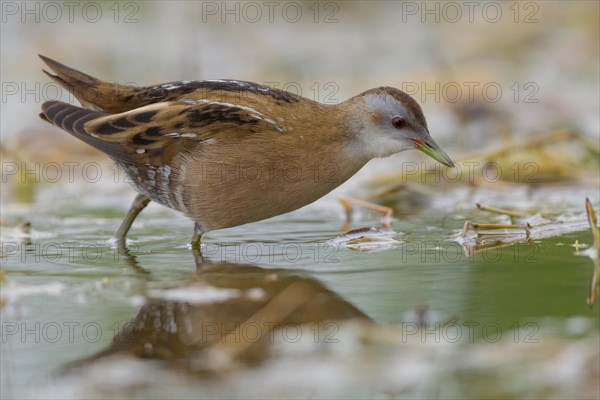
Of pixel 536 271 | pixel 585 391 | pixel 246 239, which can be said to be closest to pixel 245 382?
pixel 585 391

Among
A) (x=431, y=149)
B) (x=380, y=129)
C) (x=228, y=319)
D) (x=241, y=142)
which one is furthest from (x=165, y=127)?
(x=228, y=319)

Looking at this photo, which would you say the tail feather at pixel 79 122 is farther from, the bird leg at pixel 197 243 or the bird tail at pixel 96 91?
the bird leg at pixel 197 243

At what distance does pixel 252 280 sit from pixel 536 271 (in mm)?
1367

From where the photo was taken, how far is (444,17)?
13602 millimetres

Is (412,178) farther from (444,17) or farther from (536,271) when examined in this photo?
(444,17)

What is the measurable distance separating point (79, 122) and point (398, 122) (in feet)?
6.25

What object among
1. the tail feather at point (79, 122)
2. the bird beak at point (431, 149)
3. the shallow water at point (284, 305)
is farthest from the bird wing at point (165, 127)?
the bird beak at point (431, 149)

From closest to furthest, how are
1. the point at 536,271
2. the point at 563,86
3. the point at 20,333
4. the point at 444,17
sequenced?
1. the point at 20,333
2. the point at 536,271
3. the point at 563,86
4. the point at 444,17

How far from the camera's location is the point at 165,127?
584 centimetres

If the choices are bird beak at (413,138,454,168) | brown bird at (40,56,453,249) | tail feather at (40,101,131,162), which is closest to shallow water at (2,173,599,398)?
brown bird at (40,56,453,249)

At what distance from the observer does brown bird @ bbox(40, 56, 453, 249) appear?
226 inches

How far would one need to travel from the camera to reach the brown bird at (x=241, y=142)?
18.8 ft

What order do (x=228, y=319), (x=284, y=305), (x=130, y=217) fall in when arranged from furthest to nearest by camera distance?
(x=130, y=217)
(x=284, y=305)
(x=228, y=319)

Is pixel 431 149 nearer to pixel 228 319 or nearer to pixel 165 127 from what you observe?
pixel 165 127
